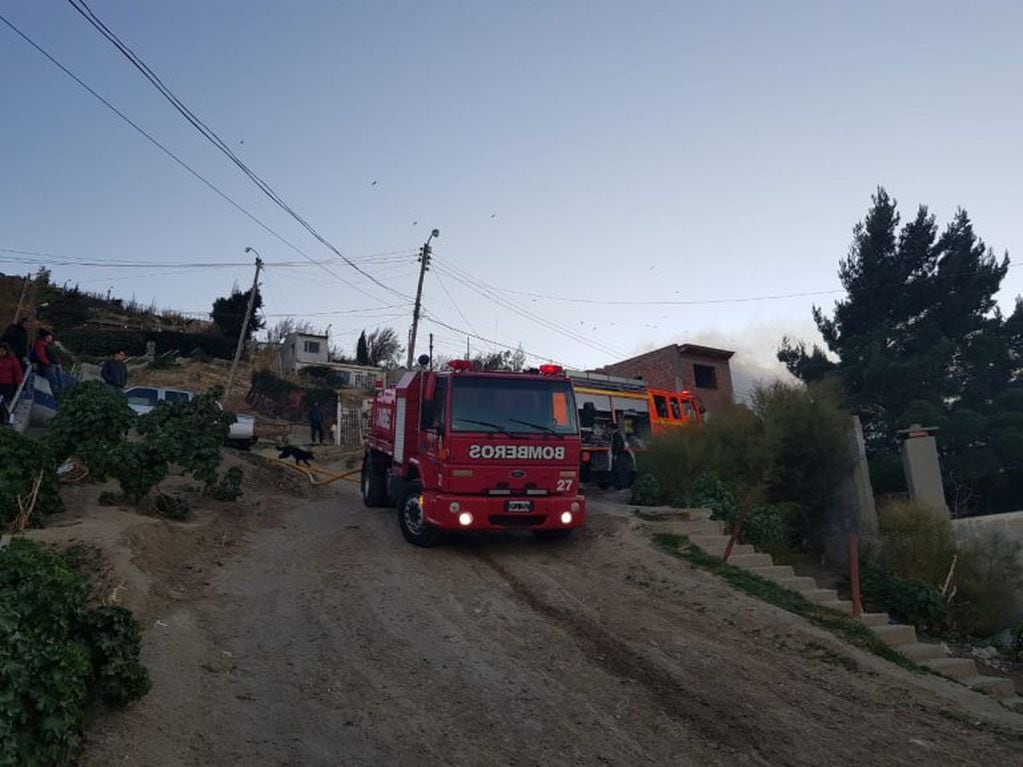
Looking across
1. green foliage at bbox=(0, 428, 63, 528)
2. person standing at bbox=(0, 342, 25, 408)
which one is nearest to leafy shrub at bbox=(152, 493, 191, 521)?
green foliage at bbox=(0, 428, 63, 528)

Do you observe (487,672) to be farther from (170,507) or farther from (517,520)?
(170,507)

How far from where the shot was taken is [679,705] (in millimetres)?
6250

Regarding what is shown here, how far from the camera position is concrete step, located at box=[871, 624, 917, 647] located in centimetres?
919

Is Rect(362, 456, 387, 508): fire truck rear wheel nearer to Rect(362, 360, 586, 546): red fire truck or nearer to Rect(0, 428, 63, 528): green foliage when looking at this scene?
Rect(362, 360, 586, 546): red fire truck

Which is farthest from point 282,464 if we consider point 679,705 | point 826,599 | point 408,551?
point 679,705

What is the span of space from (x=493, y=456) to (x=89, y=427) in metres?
5.56

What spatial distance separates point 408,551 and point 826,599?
5.95 meters

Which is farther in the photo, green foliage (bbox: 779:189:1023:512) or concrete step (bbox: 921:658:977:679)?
green foliage (bbox: 779:189:1023:512)

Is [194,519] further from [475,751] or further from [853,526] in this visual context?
[853,526]

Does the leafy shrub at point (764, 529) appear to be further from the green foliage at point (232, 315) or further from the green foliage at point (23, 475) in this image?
the green foliage at point (232, 315)

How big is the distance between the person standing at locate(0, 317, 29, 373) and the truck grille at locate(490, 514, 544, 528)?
8190 millimetres

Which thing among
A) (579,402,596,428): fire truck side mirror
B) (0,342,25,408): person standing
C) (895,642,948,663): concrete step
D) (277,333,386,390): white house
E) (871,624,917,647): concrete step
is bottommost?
(895,642,948,663): concrete step

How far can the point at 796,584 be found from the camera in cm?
1077

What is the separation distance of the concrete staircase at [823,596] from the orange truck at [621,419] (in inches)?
154
